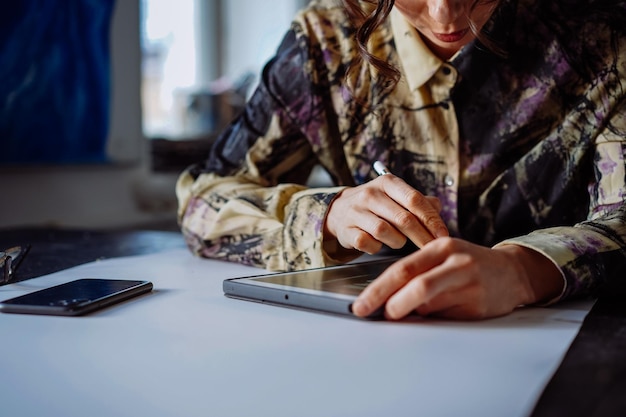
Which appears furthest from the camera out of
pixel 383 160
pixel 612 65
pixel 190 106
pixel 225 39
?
pixel 225 39

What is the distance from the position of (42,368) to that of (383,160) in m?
0.69

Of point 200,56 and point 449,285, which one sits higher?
point 200,56

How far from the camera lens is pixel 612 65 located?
99cm

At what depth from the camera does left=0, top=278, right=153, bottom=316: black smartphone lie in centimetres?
70

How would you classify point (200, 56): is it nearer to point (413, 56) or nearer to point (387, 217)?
point (413, 56)

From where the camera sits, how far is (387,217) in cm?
81

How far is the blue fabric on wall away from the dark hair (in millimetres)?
919

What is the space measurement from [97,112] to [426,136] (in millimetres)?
1155

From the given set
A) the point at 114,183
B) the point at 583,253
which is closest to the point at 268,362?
the point at 583,253

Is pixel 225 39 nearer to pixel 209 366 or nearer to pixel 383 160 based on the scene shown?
pixel 383 160

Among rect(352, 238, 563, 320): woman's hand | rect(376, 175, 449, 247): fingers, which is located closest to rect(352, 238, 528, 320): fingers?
rect(352, 238, 563, 320): woman's hand

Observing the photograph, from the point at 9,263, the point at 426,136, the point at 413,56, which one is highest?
the point at 413,56

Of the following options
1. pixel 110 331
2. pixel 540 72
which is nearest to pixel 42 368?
pixel 110 331

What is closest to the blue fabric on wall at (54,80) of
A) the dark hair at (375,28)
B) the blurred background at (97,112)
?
the blurred background at (97,112)
